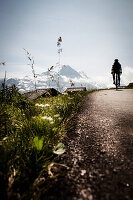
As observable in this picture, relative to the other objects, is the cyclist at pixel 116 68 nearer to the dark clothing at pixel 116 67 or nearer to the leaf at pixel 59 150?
the dark clothing at pixel 116 67

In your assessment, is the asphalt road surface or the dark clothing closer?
the asphalt road surface

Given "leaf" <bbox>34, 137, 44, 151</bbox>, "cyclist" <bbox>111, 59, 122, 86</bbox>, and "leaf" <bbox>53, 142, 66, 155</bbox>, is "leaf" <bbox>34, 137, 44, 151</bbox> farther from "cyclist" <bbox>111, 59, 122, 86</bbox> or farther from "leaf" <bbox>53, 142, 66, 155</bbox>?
"cyclist" <bbox>111, 59, 122, 86</bbox>

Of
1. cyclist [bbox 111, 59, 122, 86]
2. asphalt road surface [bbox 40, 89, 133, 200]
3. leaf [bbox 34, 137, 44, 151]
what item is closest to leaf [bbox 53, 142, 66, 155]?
asphalt road surface [bbox 40, 89, 133, 200]

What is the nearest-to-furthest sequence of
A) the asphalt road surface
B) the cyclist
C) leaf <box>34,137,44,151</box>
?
the asphalt road surface < leaf <box>34,137,44,151</box> < the cyclist

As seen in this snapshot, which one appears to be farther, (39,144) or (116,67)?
(116,67)

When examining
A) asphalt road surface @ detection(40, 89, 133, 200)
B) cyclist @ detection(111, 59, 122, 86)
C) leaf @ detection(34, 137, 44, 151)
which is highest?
cyclist @ detection(111, 59, 122, 86)

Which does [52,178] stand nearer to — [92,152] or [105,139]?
[92,152]

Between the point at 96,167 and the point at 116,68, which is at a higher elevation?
the point at 116,68

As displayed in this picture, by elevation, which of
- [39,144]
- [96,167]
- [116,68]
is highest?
[116,68]

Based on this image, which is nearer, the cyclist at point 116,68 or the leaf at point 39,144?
the leaf at point 39,144

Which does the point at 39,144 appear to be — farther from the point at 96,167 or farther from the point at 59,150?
the point at 96,167

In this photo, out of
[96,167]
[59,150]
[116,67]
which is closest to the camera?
[96,167]

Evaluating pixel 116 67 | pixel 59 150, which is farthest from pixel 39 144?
pixel 116 67

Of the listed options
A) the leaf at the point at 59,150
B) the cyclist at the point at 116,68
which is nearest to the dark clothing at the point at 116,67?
the cyclist at the point at 116,68
